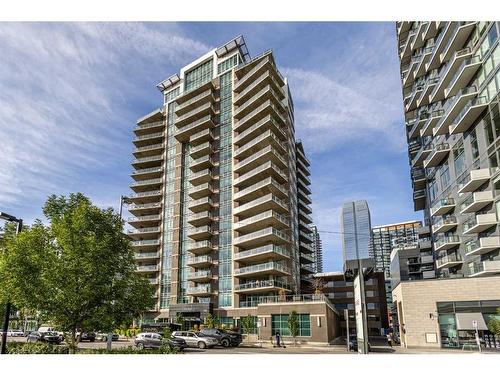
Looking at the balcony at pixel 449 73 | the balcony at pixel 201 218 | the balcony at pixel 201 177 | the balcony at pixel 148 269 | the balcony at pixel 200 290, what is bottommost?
the balcony at pixel 200 290

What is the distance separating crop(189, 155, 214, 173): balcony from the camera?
70.4 meters

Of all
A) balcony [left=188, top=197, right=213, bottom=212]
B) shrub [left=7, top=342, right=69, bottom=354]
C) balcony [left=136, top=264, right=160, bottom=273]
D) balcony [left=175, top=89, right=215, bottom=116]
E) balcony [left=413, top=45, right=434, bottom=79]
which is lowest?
shrub [left=7, top=342, right=69, bottom=354]

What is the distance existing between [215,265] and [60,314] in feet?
148

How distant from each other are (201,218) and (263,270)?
1583cm

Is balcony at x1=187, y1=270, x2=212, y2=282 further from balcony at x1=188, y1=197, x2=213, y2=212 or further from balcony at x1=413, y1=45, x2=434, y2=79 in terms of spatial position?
balcony at x1=413, y1=45, x2=434, y2=79

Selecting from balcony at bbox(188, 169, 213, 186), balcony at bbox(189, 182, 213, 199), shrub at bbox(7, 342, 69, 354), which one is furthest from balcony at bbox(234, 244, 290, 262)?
shrub at bbox(7, 342, 69, 354)

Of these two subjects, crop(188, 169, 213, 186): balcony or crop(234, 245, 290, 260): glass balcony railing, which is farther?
crop(188, 169, 213, 186): balcony

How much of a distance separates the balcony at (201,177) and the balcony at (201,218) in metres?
6.03

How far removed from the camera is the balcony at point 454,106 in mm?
42500

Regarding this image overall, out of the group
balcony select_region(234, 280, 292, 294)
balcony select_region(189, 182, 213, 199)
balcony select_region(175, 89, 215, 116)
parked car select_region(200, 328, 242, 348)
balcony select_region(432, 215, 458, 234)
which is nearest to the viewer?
parked car select_region(200, 328, 242, 348)

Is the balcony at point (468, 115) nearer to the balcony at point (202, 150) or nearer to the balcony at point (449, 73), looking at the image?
the balcony at point (449, 73)

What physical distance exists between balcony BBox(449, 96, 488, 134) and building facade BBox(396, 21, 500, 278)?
0.09 meters

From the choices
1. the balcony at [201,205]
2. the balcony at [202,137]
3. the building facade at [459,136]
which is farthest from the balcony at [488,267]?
the balcony at [202,137]
